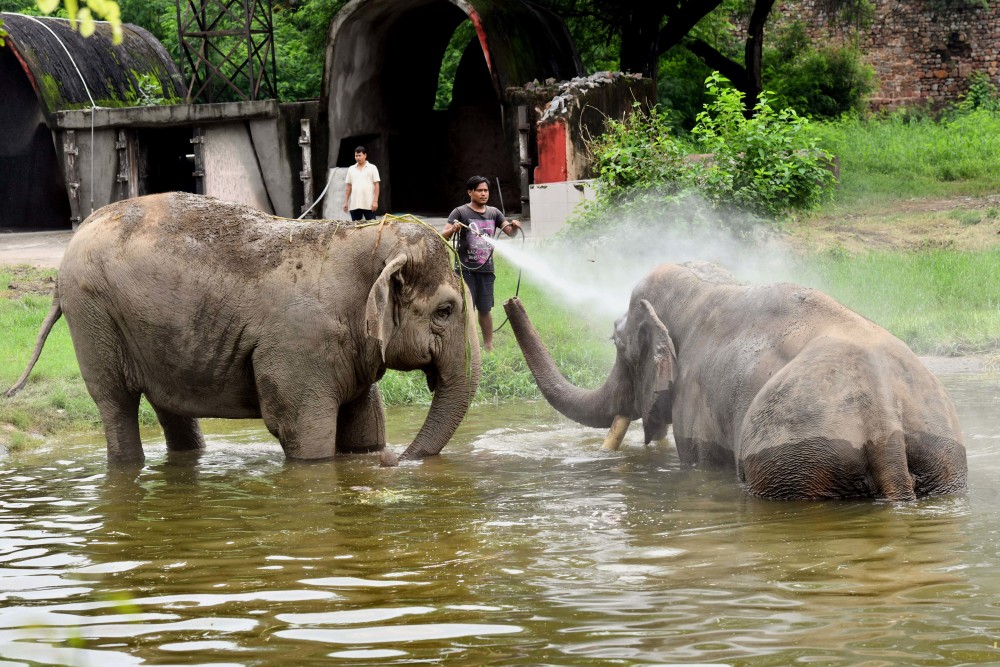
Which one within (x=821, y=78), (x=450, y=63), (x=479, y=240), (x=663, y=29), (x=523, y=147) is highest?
(x=450, y=63)

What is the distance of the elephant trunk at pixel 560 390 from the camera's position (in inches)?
333

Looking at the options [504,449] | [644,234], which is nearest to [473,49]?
[644,234]

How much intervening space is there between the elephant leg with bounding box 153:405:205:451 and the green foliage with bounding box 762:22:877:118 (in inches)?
872

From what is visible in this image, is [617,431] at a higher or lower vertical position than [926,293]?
lower

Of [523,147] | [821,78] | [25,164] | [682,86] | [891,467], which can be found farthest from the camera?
[821,78]

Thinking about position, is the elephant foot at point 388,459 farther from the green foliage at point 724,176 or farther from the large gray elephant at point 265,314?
the green foliage at point 724,176

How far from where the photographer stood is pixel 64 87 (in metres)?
22.0

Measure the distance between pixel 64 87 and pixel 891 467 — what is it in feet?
61.8

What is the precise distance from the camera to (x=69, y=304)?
332 inches

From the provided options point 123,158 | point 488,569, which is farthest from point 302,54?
point 488,569

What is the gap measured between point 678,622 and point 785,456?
1894mm

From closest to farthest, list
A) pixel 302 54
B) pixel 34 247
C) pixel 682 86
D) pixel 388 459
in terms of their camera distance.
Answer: pixel 388 459 < pixel 34 247 < pixel 682 86 < pixel 302 54

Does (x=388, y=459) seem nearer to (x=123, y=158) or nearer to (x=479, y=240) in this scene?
(x=479, y=240)

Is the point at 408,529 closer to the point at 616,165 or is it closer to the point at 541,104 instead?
the point at 616,165
